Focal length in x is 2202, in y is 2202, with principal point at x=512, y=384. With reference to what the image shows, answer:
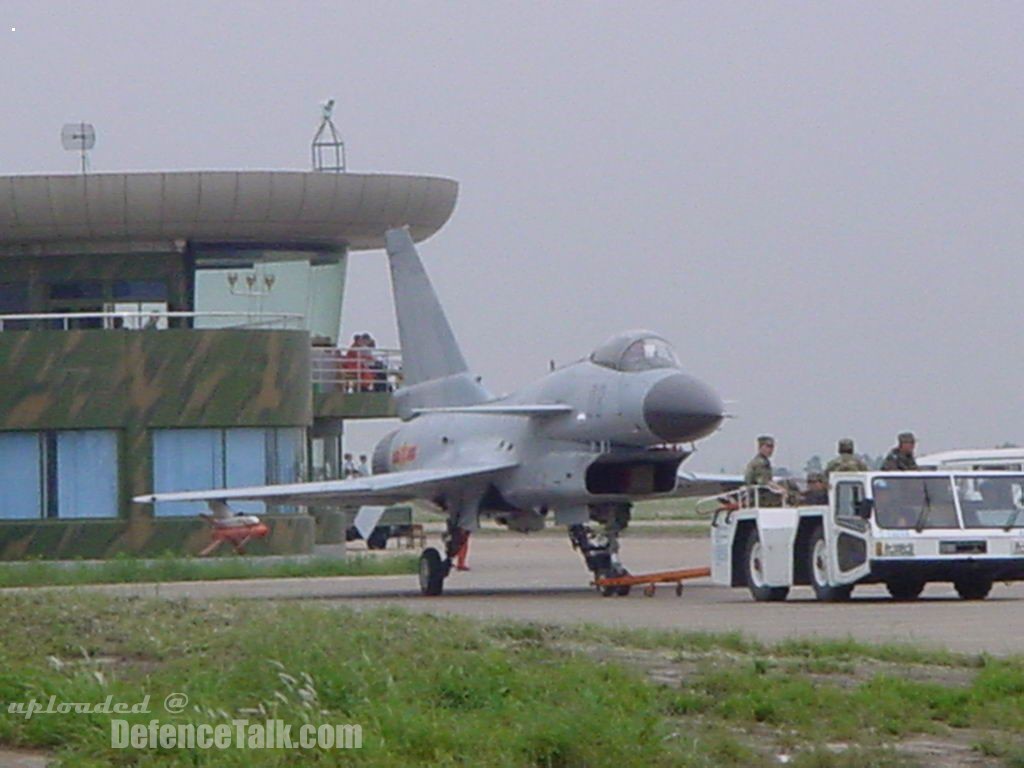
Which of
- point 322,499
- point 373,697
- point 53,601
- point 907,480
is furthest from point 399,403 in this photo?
point 373,697

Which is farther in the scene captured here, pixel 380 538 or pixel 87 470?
pixel 380 538

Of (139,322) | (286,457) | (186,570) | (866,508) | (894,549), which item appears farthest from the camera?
(139,322)

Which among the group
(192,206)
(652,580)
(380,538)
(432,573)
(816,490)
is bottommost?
(652,580)

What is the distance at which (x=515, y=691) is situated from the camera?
12.3 metres


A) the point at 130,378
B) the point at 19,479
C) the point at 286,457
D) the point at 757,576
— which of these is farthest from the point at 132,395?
the point at 757,576

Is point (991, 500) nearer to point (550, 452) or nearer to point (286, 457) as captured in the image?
point (550, 452)

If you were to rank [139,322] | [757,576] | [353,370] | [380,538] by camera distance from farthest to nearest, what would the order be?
[380,538] < [353,370] < [139,322] < [757,576]

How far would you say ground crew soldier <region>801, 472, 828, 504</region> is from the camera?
24.2 meters

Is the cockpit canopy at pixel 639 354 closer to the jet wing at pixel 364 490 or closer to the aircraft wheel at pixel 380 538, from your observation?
the jet wing at pixel 364 490

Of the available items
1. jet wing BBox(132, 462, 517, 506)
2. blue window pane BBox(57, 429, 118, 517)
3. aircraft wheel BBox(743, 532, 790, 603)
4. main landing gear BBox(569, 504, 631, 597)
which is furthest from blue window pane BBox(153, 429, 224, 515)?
aircraft wheel BBox(743, 532, 790, 603)

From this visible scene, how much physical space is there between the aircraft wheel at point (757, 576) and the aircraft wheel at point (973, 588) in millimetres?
1851

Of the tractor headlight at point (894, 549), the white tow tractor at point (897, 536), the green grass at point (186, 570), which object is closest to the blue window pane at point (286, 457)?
the green grass at point (186, 570)

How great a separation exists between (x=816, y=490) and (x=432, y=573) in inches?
208

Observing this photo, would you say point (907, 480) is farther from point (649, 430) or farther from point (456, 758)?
point (456, 758)
